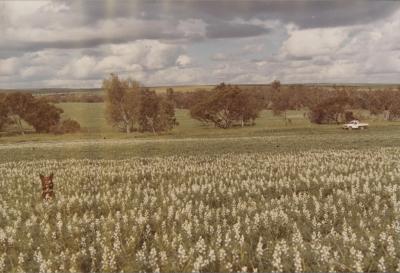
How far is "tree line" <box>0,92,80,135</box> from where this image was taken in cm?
11212

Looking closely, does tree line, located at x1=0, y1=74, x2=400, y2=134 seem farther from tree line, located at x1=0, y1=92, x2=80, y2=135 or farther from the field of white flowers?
the field of white flowers

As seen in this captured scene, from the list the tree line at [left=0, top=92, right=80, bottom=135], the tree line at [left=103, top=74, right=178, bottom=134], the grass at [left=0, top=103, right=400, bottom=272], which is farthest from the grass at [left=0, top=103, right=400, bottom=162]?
the tree line at [left=0, top=92, right=80, bottom=135]

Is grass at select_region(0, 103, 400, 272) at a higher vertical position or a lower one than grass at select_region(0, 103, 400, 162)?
higher

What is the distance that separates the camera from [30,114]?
373 ft

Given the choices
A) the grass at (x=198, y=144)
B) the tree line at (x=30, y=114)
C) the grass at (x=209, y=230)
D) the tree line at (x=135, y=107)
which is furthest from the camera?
the tree line at (x=30, y=114)

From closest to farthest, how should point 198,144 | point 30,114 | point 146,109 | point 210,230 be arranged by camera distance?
point 210,230
point 198,144
point 146,109
point 30,114

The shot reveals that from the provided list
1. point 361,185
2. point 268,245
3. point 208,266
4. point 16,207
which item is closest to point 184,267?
point 208,266

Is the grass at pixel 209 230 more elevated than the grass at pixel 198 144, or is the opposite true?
the grass at pixel 209 230

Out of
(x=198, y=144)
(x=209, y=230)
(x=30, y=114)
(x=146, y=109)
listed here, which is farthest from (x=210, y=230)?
(x=30, y=114)

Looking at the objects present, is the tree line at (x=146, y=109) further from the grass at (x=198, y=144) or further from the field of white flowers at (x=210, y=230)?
the field of white flowers at (x=210, y=230)

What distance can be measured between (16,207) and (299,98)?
7058 inches

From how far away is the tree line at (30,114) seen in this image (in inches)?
4414

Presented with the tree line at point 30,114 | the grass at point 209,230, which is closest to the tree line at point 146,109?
the tree line at point 30,114

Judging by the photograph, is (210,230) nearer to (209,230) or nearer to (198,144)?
(209,230)
